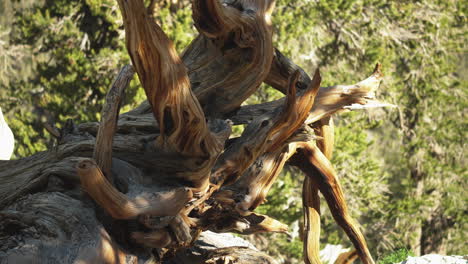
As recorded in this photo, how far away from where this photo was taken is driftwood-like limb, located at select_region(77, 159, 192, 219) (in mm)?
3463

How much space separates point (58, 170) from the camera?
4.14 m

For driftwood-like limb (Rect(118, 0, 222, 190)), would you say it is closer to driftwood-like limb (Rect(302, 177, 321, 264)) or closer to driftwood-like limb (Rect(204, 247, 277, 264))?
driftwood-like limb (Rect(204, 247, 277, 264))

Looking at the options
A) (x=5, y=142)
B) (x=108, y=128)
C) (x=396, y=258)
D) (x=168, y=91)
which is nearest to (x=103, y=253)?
(x=108, y=128)

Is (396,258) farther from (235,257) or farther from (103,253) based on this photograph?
(103,253)

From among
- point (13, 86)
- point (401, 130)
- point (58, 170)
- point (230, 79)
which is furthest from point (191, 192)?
point (401, 130)

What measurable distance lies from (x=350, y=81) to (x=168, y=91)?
9319mm

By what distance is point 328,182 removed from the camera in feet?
18.3

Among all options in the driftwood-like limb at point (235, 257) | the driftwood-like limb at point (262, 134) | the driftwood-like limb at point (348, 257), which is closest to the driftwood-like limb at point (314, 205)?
the driftwood-like limb at point (348, 257)

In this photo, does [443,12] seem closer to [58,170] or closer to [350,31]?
[350,31]

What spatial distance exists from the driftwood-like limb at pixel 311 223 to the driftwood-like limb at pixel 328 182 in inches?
5.6

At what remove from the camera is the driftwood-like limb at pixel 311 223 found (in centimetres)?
570

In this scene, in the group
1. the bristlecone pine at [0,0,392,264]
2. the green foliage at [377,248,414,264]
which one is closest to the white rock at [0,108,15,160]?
the bristlecone pine at [0,0,392,264]

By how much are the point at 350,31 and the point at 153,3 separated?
4.39 meters

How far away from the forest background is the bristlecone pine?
5.69 meters
